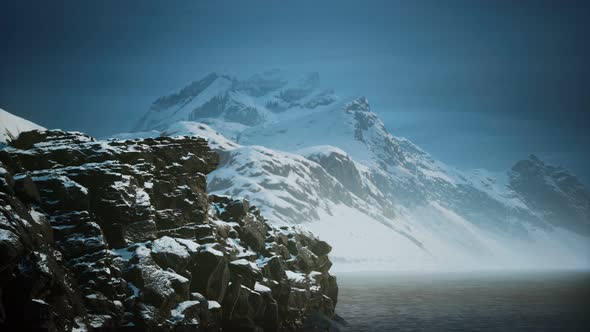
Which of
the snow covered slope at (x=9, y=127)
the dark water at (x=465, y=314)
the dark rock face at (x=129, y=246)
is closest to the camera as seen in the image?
the dark rock face at (x=129, y=246)

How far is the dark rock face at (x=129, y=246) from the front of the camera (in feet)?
128

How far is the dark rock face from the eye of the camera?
39.0 meters

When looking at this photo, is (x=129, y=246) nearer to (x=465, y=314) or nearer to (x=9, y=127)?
(x=9, y=127)

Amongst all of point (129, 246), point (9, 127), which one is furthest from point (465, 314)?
point (9, 127)

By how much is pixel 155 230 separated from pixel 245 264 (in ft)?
36.8

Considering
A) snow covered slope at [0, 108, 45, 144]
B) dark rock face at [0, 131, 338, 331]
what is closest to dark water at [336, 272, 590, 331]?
dark rock face at [0, 131, 338, 331]

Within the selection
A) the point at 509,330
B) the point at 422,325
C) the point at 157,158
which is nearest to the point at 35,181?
the point at 157,158

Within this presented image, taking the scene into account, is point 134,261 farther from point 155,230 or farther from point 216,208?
point 216,208

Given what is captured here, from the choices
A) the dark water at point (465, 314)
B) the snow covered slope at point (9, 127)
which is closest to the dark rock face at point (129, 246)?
the snow covered slope at point (9, 127)

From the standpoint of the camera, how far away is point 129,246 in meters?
48.8

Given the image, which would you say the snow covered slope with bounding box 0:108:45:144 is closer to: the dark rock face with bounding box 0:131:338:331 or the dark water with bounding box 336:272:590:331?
the dark rock face with bounding box 0:131:338:331

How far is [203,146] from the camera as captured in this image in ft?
212

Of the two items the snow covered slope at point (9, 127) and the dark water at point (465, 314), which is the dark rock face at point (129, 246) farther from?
the dark water at point (465, 314)

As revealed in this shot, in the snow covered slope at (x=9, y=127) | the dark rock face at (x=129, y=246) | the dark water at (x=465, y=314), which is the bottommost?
the dark water at (x=465, y=314)
